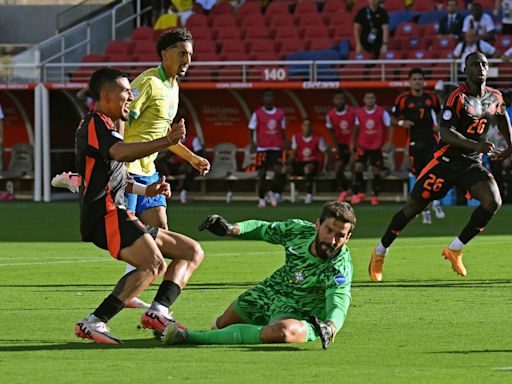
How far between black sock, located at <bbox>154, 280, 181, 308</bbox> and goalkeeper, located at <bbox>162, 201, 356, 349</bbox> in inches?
26.8

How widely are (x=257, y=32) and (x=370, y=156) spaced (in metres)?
4.91

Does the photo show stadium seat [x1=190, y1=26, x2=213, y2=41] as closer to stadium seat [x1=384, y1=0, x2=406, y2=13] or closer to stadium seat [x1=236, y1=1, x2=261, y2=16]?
stadium seat [x1=236, y1=1, x2=261, y2=16]

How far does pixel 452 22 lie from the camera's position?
29906 millimetres

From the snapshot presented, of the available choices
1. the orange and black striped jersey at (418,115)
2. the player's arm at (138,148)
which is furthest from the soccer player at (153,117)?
the orange and black striped jersey at (418,115)

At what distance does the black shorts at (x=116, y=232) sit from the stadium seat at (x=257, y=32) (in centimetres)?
2351

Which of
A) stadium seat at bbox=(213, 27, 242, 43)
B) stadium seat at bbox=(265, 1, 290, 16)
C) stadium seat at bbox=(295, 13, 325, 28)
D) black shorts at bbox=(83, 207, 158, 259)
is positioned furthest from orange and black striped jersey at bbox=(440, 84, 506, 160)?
stadium seat at bbox=(265, 1, 290, 16)

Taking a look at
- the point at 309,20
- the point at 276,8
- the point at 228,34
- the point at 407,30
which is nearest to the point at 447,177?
the point at 407,30

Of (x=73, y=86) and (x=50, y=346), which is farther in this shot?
(x=73, y=86)

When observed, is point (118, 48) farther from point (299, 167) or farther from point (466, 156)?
point (466, 156)

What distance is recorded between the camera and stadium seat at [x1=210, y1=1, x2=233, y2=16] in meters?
34.3

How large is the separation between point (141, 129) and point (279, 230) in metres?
2.48

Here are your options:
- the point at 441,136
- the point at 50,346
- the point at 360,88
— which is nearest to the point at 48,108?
the point at 360,88

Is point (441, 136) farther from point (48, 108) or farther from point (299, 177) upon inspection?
point (48, 108)

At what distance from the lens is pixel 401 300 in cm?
1231
